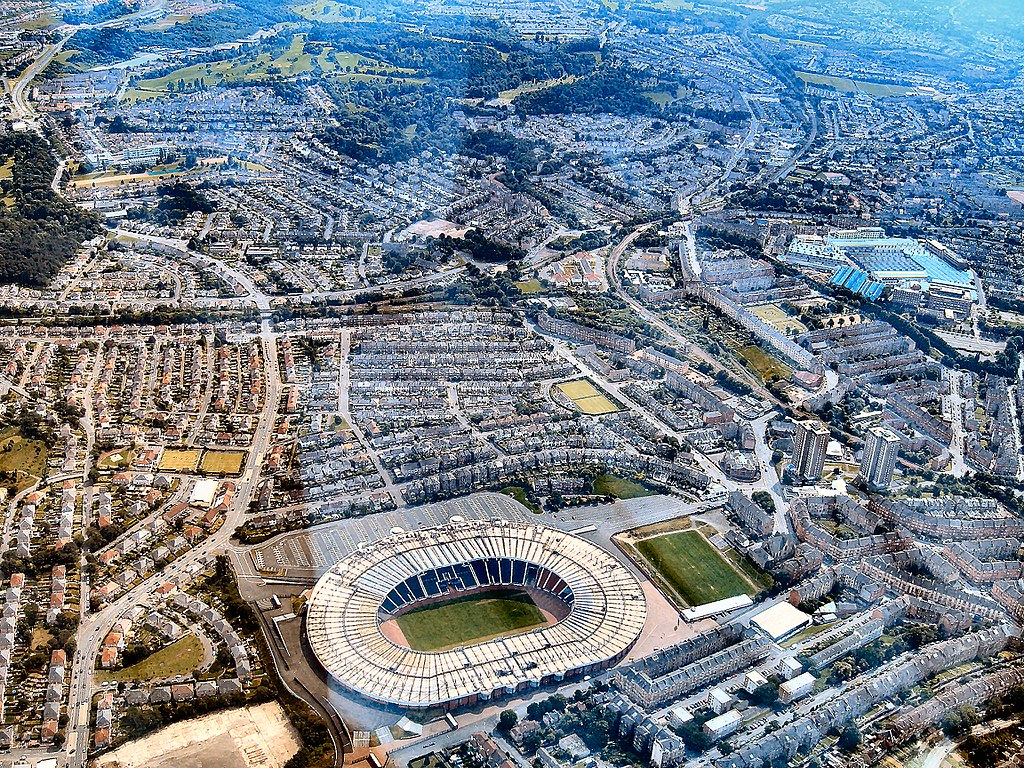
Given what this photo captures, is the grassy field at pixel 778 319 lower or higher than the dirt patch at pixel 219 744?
higher

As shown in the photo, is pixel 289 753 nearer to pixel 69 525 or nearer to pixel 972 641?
pixel 69 525

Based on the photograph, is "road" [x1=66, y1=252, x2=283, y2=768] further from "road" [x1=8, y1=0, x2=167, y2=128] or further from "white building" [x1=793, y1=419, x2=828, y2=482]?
"road" [x1=8, y1=0, x2=167, y2=128]

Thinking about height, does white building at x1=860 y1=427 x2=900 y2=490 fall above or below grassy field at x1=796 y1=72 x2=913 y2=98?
below

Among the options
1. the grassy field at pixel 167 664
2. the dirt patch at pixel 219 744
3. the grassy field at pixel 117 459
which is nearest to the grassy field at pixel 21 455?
the grassy field at pixel 117 459

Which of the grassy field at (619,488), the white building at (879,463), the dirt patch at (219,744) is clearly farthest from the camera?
the white building at (879,463)

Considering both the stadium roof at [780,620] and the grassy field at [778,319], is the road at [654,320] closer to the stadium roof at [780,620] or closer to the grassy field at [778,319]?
the grassy field at [778,319]

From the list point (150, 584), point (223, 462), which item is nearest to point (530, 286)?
point (223, 462)

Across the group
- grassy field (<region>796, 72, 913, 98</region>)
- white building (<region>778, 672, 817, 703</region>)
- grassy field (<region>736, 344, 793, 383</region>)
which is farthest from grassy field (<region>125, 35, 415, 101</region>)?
white building (<region>778, 672, 817, 703</region>)
